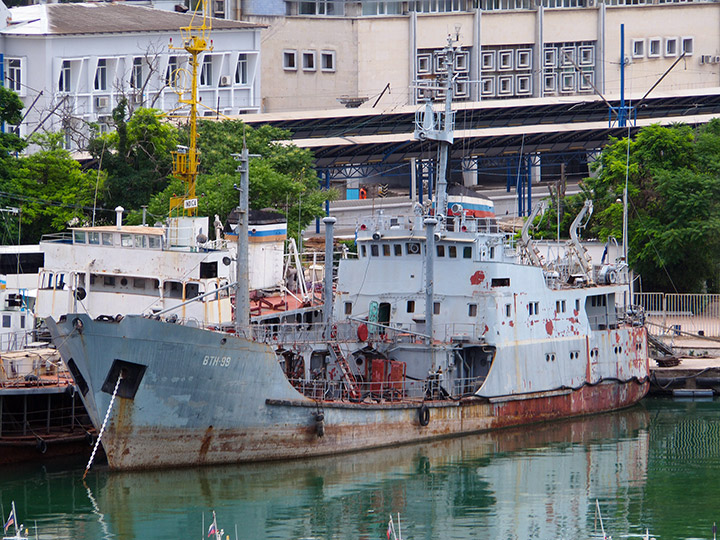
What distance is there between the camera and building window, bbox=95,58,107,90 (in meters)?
84.1

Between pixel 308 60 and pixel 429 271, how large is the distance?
55535 mm

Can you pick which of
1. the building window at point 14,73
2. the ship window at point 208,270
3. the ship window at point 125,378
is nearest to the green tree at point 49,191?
the ship window at point 208,270

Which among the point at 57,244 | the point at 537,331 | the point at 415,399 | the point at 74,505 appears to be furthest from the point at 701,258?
the point at 74,505

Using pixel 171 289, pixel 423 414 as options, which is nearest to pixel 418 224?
pixel 423 414

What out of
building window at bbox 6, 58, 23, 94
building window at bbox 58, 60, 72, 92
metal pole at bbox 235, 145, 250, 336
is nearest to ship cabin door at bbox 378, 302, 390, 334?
metal pole at bbox 235, 145, 250, 336

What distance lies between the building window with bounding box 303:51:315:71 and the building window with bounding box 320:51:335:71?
1.93ft

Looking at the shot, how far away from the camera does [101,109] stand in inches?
3332

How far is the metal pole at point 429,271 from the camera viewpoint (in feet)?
138

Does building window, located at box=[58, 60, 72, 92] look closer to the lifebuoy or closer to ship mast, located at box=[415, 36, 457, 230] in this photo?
ship mast, located at box=[415, 36, 457, 230]

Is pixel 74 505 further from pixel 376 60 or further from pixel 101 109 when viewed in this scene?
pixel 376 60

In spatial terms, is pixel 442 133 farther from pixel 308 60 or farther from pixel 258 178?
pixel 308 60

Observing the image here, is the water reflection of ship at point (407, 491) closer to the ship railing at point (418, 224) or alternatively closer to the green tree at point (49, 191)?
the ship railing at point (418, 224)

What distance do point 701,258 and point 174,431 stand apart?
107 ft

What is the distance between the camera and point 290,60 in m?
94.9
